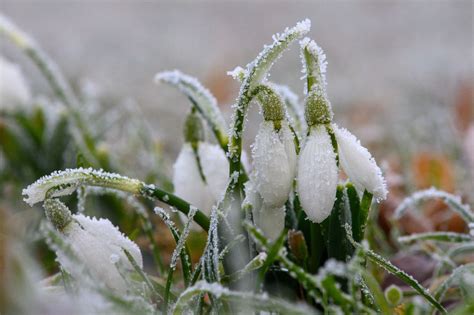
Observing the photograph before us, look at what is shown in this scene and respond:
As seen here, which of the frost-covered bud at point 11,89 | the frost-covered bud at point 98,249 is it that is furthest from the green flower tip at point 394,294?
the frost-covered bud at point 11,89

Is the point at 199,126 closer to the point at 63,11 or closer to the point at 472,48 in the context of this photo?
the point at 472,48

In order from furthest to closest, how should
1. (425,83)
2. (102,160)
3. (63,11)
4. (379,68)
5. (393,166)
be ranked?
(63,11) → (379,68) → (425,83) → (393,166) → (102,160)

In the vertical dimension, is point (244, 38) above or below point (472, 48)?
above

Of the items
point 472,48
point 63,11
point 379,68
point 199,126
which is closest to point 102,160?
point 199,126

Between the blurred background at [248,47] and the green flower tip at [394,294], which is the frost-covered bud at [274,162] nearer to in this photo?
the green flower tip at [394,294]

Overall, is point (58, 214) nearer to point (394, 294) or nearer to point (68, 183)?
point (68, 183)

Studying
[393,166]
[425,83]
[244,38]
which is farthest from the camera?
[244,38]

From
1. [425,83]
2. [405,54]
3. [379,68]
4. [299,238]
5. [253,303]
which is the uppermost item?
[405,54]
